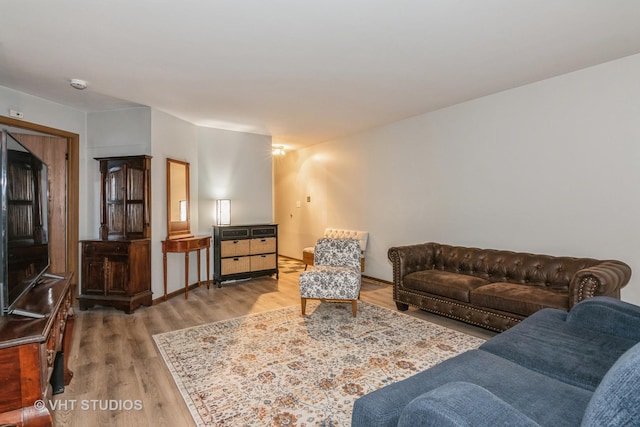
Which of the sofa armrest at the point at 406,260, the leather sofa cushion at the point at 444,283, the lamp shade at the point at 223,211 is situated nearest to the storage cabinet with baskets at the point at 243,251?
the lamp shade at the point at 223,211

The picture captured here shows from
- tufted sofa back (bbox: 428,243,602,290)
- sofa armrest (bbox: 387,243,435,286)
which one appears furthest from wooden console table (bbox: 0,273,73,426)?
tufted sofa back (bbox: 428,243,602,290)

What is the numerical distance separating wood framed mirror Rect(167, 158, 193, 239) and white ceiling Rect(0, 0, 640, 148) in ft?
3.22

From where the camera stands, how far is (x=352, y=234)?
6293 millimetres

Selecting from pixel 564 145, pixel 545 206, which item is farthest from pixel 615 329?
pixel 564 145

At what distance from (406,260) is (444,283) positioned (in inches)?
22.3

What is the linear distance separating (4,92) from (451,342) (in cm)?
538

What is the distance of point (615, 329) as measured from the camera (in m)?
2.06

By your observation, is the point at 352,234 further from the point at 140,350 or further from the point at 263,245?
the point at 140,350

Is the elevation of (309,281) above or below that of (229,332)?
above

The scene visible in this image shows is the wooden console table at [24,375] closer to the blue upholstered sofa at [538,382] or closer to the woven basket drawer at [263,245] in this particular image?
the blue upholstered sofa at [538,382]

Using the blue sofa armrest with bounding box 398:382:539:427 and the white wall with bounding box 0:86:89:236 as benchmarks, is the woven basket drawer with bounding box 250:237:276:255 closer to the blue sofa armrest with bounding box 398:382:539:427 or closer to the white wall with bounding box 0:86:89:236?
the white wall with bounding box 0:86:89:236

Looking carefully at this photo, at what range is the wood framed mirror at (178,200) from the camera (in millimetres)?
4926

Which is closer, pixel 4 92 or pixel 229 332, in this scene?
pixel 229 332

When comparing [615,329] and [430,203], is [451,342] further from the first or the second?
[430,203]
